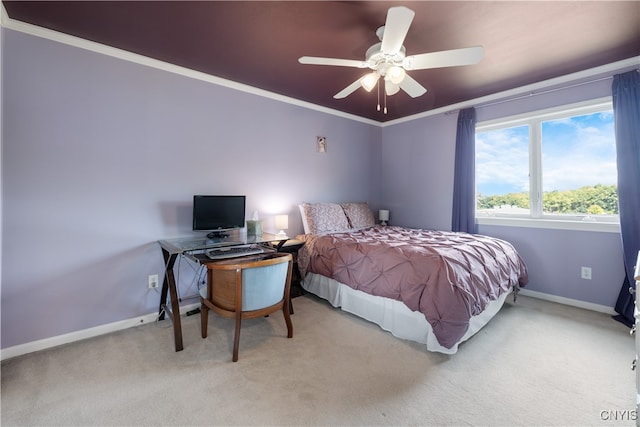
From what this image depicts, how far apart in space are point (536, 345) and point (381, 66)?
2.52 meters

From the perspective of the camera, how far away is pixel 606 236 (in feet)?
9.08

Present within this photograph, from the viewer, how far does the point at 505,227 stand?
11.3 ft

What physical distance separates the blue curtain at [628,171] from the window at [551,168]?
16 cm

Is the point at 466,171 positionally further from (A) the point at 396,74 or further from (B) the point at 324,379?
(B) the point at 324,379

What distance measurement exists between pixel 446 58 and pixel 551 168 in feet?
7.60

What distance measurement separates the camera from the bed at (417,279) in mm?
1941

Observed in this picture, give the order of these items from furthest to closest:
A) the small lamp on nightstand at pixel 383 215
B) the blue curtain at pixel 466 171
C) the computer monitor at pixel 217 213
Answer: the small lamp on nightstand at pixel 383 215
the blue curtain at pixel 466 171
the computer monitor at pixel 217 213

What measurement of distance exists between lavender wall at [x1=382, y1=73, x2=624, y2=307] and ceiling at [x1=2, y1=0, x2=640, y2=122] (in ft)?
2.02

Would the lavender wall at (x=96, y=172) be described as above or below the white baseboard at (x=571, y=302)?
above

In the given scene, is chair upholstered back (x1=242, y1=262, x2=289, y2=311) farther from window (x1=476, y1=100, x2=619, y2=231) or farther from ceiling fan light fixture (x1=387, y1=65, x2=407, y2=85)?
window (x1=476, y1=100, x2=619, y2=231)

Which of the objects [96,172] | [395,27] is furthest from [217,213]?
[395,27]

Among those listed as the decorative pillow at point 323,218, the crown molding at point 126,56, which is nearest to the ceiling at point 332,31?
the crown molding at point 126,56

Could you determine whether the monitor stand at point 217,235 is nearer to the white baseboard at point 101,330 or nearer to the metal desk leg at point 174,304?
the metal desk leg at point 174,304

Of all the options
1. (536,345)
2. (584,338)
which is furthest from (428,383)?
(584,338)
